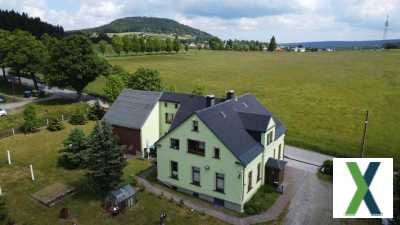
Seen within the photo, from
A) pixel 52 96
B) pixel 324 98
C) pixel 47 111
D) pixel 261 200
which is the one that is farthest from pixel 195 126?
pixel 324 98

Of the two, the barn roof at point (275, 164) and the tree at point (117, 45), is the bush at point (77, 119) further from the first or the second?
the tree at point (117, 45)

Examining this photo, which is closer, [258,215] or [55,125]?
[258,215]

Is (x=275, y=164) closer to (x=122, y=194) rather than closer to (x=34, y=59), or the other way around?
(x=122, y=194)

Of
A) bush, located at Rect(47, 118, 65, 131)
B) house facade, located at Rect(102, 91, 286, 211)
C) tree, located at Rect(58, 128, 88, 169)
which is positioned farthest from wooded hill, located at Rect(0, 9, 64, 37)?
house facade, located at Rect(102, 91, 286, 211)

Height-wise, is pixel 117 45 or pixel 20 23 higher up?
pixel 20 23

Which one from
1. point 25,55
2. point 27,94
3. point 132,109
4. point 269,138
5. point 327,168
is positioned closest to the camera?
point 269,138

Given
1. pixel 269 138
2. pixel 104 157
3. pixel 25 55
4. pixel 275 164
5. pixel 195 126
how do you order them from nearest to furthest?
pixel 104 157, pixel 195 126, pixel 275 164, pixel 269 138, pixel 25 55

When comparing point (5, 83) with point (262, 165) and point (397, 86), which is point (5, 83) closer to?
point (262, 165)

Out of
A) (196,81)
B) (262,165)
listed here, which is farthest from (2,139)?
(196,81)
